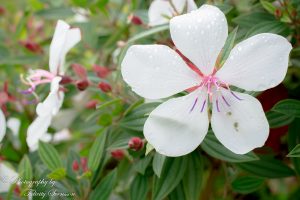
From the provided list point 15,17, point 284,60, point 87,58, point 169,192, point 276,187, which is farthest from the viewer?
point 15,17

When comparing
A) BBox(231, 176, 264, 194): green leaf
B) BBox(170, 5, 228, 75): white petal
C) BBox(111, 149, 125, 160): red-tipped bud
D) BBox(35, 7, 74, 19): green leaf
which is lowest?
BBox(231, 176, 264, 194): green leaf

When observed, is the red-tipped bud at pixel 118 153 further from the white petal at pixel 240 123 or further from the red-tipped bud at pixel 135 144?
the white petal at pixel 240 123

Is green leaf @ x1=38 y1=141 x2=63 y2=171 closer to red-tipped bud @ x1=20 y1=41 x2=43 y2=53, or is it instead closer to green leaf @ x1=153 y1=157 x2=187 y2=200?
green leaf @ x1=153 y1=157 x2=187 y2=200

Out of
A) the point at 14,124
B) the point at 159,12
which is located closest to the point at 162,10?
the point at 159,12

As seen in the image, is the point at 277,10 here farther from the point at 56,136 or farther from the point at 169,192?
the point at 56,136

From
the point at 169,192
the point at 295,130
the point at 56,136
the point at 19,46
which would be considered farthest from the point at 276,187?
the point at 19,46

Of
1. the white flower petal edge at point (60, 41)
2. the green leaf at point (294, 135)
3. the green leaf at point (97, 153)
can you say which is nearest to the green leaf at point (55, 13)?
the white flower petal edge at point (60, 41)

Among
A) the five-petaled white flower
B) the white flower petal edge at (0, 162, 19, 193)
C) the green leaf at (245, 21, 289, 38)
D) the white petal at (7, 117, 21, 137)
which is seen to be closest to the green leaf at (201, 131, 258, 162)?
the green leaf at (245, 21, 289, 38)
